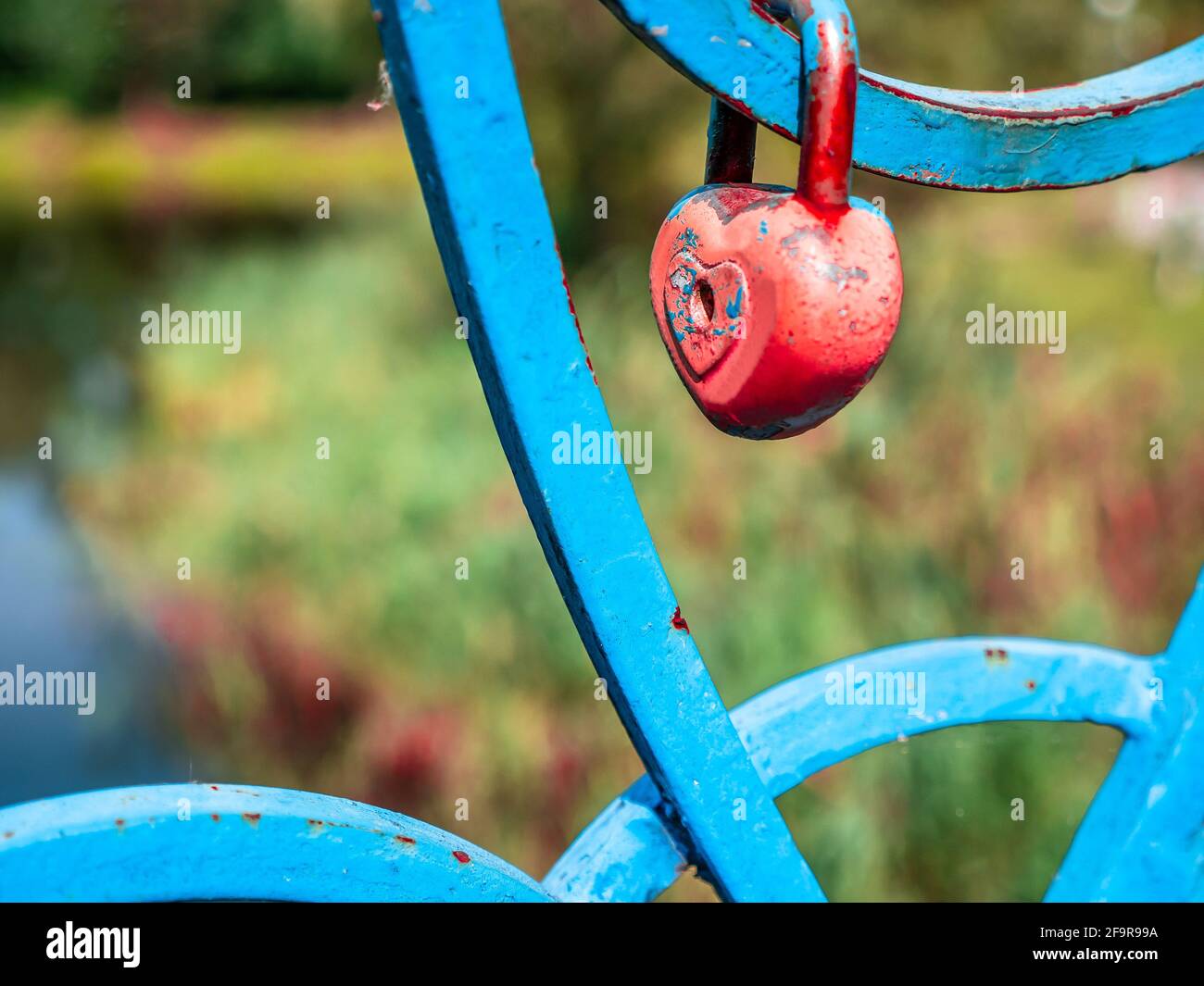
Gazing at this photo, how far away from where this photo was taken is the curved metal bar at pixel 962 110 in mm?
411

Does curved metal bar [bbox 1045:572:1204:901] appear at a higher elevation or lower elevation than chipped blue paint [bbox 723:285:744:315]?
lower

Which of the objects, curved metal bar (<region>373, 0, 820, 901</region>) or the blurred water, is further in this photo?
the blurred water

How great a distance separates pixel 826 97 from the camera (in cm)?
42

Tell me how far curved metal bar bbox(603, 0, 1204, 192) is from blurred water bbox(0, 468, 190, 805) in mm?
2736

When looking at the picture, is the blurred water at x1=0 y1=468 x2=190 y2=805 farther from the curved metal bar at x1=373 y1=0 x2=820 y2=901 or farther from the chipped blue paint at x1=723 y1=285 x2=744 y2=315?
the chipped blue paint at x1=723 y1=285 x2=744 y2=315

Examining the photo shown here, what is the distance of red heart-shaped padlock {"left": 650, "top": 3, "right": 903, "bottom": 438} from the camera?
0.41 m

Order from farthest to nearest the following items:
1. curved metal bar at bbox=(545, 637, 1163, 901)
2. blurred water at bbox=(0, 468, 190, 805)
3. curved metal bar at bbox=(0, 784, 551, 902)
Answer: blurred water at bbox=(0, 468, 190, 805) < curved metal bar at bbox=(545, 637, 1163, 901) < curved metal bar at bbox=(0, 784, 551, 902)

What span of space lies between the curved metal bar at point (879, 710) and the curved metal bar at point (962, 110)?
0.73 feet

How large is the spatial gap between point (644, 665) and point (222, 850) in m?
0.17

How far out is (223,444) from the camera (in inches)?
166

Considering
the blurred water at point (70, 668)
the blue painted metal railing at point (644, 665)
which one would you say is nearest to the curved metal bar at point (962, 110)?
the blue painted metal railing at point (644, 665)

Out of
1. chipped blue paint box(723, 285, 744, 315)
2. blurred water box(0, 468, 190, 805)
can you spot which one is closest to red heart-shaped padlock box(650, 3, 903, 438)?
chipped blue paint box(723, 285, 744, 315)

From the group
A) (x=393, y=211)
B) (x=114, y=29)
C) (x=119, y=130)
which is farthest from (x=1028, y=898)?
(x=119, y=130)
